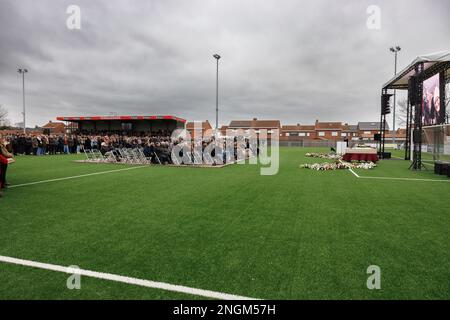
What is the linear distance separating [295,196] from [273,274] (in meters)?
4.68

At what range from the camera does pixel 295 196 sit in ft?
25.3

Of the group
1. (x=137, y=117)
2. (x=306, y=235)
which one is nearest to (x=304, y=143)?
(x=137, y=117)

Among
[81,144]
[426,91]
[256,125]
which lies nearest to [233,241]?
[426,91]

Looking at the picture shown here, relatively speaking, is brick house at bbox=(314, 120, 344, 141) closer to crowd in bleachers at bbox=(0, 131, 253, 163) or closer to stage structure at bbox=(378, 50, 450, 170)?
stage structure at bbox=(378, 50, 450, 170)

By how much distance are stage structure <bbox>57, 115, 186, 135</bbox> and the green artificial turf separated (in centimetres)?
3838

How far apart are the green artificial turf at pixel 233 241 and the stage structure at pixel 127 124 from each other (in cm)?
3838

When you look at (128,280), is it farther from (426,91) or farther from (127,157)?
(426,91)

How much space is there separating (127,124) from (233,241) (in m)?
46.0

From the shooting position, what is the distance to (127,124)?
46656 mm

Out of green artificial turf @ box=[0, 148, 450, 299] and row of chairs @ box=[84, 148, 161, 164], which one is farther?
row of chairs @ box=[84, 148, 161, 164]

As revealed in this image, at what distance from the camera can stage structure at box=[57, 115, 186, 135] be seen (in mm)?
45656

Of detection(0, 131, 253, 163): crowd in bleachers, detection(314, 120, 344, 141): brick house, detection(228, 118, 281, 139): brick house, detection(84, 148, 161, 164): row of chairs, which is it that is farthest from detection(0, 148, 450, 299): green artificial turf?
detection(314, 120, 344, 141): brick house

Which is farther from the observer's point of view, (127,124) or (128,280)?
(127,124)

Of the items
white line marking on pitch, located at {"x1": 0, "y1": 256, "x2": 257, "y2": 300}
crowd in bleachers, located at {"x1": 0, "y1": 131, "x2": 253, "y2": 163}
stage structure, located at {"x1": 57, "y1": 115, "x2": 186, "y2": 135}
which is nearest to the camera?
white line marking on pitch, located at {"x1": 0, "y1": 256, "x2": 257, "y2": 300}
